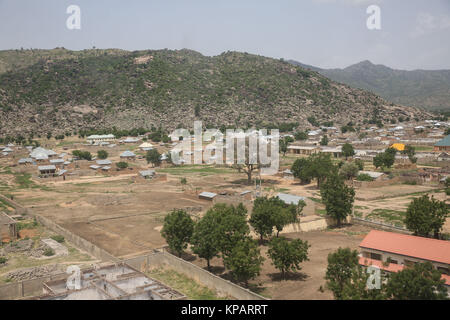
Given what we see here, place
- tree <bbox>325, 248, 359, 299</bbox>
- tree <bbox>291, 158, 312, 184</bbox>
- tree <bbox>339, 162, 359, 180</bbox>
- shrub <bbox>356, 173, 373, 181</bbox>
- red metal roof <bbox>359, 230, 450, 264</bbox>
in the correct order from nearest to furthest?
1. tree <bbox>325, 248, 359, 299</bbox>
2. red metal roof <bbox>359, 230, 450, 264</bbox>
3. shrub <bbox>356, 173, 373, 181</bbox>
4. tree <bbox>291, 158, 312, 184</bbox>
5. tree <bbox>339, 162, 359, 180</bbox>

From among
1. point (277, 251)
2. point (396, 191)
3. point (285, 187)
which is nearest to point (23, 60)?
point (285, 187)

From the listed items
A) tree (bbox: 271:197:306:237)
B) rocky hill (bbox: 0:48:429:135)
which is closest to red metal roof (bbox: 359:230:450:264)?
tree (bbox: 271:197:306:237)

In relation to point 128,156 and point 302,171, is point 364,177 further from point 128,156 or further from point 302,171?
point 128,156

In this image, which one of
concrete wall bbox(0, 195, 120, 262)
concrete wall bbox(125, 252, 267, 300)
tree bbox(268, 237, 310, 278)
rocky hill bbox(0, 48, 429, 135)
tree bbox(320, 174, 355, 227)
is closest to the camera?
concrete wall bbox(125, 252, 267, 300)

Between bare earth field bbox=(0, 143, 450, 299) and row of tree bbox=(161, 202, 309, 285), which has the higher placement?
row of tree bbox=(161, 202, 309, 285)

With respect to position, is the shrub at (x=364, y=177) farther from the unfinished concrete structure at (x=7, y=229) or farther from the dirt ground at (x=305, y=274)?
the unfinished concrete structure at (x=7, y=229)

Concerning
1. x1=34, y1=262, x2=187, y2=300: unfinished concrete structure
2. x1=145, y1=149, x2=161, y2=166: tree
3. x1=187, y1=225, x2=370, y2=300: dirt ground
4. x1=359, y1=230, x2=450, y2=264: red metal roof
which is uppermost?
x1=145, y1=149, x2=161, y2=166: tree

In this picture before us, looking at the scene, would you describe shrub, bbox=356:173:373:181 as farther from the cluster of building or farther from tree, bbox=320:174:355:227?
the cluster of building

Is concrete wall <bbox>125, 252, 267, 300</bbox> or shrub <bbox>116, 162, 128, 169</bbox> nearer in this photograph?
concrete wall <bbox>125, 252, 267, 300</bbox>
